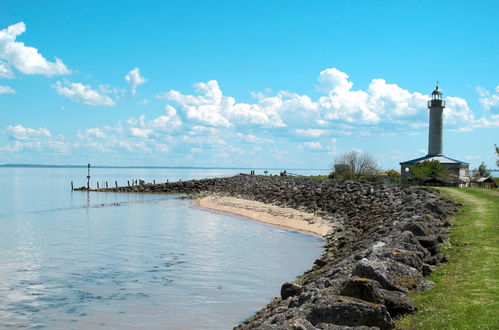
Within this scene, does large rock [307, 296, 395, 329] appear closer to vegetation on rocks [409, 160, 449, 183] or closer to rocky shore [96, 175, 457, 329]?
rocky shore [96, 175, 457, 329]

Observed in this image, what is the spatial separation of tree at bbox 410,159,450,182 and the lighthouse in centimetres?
919

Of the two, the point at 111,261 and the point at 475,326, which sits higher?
the point at 475,326

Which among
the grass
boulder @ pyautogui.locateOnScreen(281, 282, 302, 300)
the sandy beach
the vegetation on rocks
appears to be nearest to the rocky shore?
boulder @ pyautogui.locateOnScreen(281, 282, 302, 300)

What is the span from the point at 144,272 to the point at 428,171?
41854mm

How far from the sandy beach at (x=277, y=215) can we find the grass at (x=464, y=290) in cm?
1611

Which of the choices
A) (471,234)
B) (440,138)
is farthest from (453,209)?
(440,138)

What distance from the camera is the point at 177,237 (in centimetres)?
2866

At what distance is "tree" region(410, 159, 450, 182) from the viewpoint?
5306 centimetres

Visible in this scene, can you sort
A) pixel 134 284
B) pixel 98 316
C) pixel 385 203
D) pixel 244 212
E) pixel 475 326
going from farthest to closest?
1. pixel 244 212
2. pixel 385 203
3. pixel 134 284
4. pixel 98 316
5. pixel 475 326

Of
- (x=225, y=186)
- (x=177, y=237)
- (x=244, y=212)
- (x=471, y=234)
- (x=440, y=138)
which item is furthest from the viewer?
(x=225, y=186)

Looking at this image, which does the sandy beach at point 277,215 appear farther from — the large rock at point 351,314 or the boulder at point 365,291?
the large rock at point 351,314

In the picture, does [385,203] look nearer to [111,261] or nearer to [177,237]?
[177,237]

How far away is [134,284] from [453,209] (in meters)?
13.4

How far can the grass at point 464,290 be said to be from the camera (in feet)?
22.1
